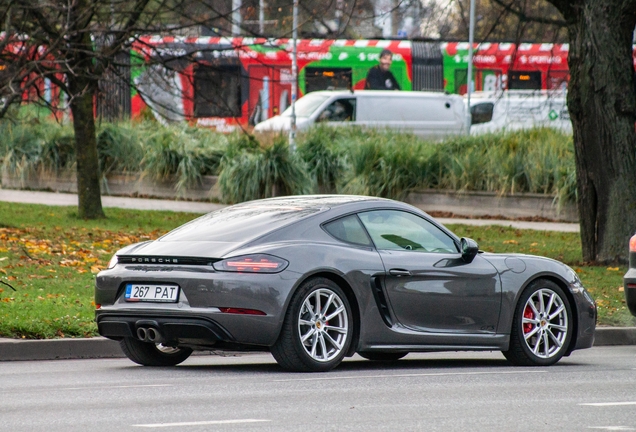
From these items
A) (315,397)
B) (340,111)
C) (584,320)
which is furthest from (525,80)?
(315,397)

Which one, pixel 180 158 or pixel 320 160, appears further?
pixel 180 158

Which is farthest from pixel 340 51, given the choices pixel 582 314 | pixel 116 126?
pixel 582 314

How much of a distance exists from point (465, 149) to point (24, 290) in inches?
572

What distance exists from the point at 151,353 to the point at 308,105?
24.1 metres

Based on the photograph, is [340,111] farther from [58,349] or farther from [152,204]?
[58,349]

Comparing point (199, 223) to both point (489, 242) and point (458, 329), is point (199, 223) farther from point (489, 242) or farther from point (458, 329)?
point (489, 242)

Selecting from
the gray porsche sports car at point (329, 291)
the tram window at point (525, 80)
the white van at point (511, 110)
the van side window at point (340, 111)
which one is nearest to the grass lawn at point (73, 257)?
the gray porsche sports car at point (329, 291)

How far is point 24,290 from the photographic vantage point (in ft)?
40.2

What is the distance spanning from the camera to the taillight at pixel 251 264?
8.16 m

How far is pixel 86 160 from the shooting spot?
67.7ft

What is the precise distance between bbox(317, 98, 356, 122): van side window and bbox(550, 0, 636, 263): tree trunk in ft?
54.2

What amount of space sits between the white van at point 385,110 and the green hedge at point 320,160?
5.06 m

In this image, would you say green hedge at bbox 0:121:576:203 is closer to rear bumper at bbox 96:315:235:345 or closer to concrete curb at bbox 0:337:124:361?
concrete curb at bbox 0:337:124:361

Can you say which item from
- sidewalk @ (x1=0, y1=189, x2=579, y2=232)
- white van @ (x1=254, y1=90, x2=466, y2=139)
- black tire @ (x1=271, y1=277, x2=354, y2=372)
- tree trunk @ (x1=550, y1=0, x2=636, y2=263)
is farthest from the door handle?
white van @ (x1=254, y1=90, x2=466, y2=139)
